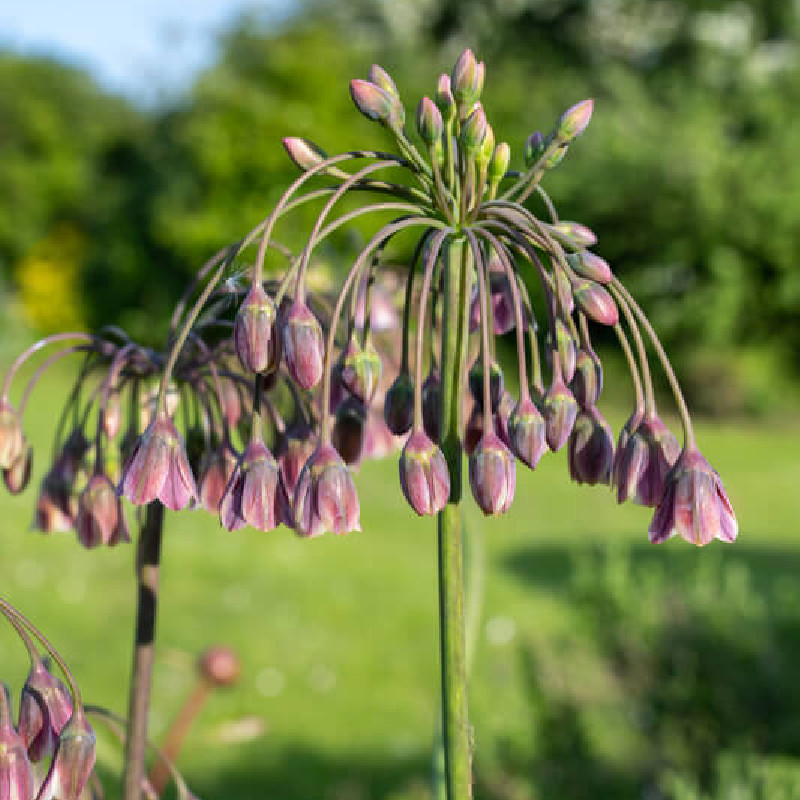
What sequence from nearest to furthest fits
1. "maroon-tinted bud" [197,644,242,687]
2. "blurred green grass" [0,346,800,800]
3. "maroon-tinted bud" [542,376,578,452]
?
"maroon-tinted bud" [542,376,578,452], "maroon-tinted bud" [197,644,242,687], "blurred green grass" [0,346,800,800]

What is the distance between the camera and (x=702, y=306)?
19.7 m

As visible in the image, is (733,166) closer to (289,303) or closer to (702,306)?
(702,306)

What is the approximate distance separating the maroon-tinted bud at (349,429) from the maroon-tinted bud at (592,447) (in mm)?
269

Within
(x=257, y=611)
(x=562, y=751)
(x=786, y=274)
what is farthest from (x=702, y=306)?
(x=562, y=751)

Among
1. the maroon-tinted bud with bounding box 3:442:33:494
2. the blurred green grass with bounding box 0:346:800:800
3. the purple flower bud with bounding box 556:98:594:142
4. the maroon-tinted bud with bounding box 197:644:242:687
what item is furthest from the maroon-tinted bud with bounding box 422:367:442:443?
the maroon-tinted bud with bounding box 197:644:242:687

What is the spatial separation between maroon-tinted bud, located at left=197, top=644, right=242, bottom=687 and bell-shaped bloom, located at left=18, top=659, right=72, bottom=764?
1329 mm

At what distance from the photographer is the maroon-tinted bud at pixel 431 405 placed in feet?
4.15

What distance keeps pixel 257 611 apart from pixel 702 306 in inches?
515

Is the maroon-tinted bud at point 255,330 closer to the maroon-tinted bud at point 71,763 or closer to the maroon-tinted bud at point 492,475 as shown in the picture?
the maroon-tinted bud at point 492,475

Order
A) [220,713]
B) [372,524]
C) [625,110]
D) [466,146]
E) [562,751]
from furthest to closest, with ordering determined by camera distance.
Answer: [625,110]
[372,524]
[220,713]
[562,751]
[466,146]

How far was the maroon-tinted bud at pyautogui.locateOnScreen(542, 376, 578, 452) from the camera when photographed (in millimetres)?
1161

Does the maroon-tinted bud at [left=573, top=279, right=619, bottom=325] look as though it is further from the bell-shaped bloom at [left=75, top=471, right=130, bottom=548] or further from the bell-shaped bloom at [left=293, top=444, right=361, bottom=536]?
the bell-shaped bloom at [left=75, top=471, right=130, bottom=548]

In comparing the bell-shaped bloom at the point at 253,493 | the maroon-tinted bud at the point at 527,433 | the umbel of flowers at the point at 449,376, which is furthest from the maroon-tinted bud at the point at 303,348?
the maroon-tinted bud at the point at 527,433

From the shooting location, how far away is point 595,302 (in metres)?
1.15
